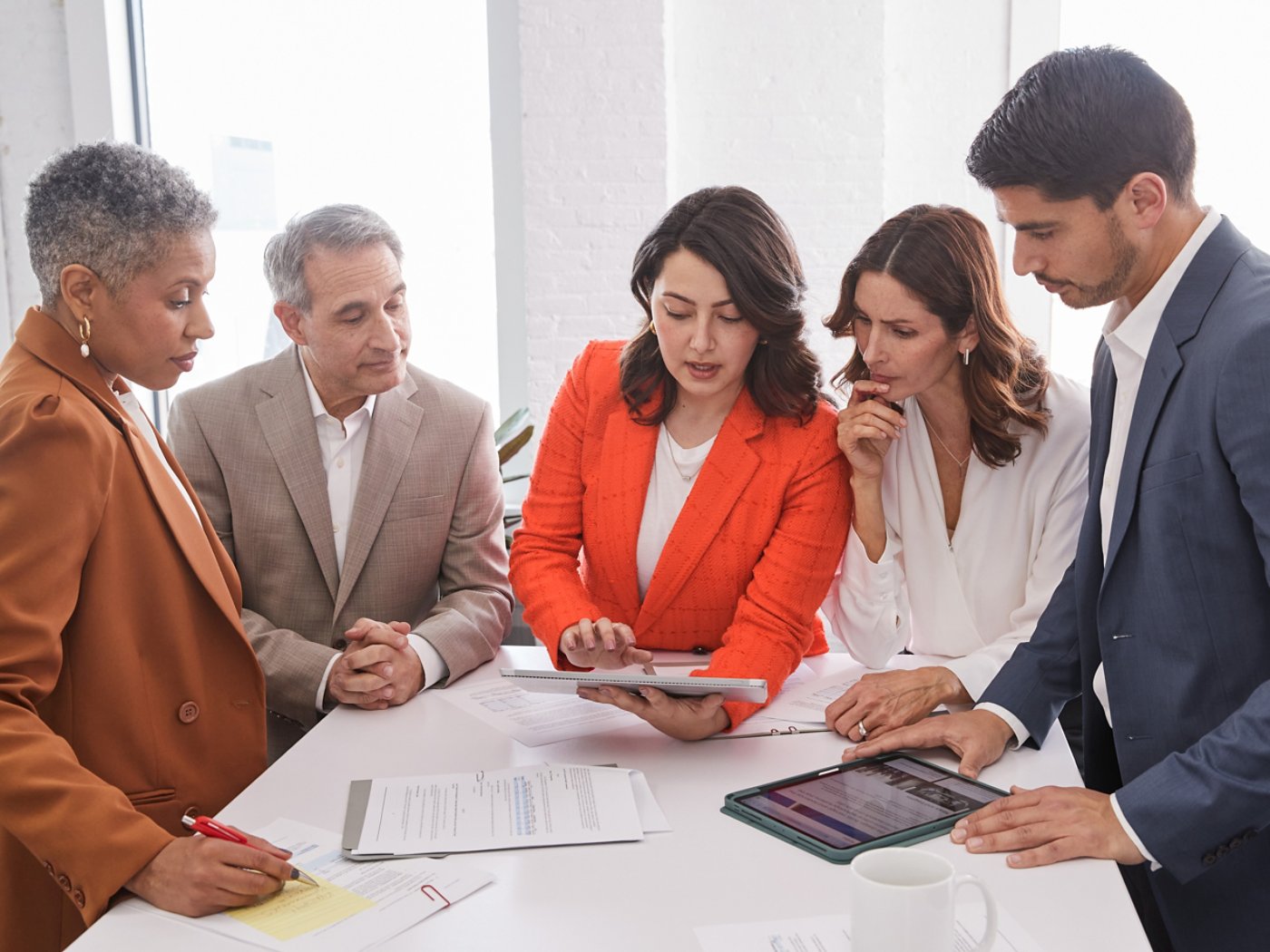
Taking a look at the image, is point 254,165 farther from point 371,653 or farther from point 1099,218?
point 1099,218

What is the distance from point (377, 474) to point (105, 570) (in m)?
0.75

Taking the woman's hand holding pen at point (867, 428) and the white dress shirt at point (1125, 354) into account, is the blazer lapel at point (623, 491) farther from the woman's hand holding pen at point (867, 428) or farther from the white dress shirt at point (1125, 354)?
the white dress shirt at point (1125, 354)

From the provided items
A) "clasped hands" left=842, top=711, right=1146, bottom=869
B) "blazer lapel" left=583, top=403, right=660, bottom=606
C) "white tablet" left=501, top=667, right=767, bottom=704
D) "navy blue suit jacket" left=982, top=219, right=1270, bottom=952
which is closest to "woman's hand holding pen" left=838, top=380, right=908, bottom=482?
"blazer lapel" left=583, top=403, right=660, bottom=606

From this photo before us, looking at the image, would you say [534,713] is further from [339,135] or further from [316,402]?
[339,135]

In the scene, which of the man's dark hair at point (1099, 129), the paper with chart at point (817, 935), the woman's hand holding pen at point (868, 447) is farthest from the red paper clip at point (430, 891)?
the man's dark hair at point (1099, 129)

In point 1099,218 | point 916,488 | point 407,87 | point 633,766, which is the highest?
point 407,87

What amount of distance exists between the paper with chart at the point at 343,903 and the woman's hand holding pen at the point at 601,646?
542 mm

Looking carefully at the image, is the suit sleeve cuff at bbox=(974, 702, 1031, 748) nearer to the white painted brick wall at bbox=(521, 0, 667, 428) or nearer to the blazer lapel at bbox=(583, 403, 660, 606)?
the blazer lapel at bbox=(583, 403, 660, 606)

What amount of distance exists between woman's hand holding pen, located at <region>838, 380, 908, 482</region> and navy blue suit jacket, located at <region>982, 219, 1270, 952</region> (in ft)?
1.56

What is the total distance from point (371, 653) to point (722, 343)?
819 millimetres

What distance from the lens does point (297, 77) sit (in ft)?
15.3

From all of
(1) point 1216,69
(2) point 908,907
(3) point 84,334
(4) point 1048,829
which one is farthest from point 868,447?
(1) point 1216,69

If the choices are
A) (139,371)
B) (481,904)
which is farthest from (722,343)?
(481,904)

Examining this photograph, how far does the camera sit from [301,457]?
2270mm
